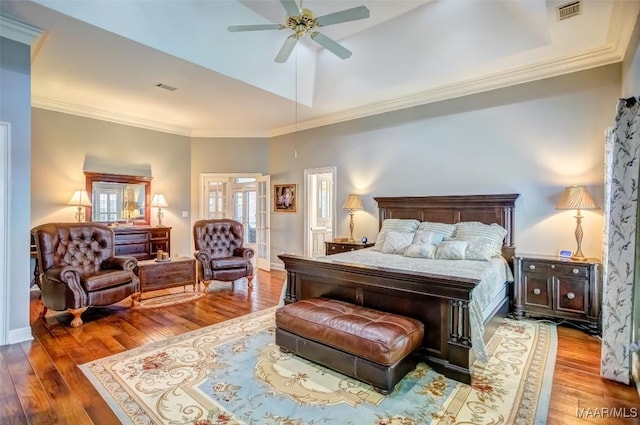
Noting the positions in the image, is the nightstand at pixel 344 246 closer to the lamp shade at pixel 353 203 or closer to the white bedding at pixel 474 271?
the lamp shade at pixel 353 203

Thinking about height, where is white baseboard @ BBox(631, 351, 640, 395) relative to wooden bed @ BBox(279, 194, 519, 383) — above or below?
below

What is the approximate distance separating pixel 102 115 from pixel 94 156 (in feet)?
2.54

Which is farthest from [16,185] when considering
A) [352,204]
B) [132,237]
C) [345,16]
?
[352,204]

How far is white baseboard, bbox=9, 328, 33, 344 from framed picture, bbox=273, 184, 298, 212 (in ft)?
15.3

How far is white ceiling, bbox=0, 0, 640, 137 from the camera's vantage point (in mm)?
3312

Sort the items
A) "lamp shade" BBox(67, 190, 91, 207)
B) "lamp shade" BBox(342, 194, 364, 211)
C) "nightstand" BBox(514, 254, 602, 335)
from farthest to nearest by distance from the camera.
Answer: "lamp shade" BBox(342, 194, 364, 211)
"lamp shade" BBox(67, 190, 91, 207)
"nightstand" BBox(514, 254, 602, 335)

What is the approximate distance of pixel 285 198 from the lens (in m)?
7.22

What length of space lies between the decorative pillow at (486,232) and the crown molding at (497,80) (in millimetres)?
1942

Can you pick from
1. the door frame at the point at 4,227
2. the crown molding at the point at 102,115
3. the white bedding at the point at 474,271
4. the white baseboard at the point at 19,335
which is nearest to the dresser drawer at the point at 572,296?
the white bedding at the point at 474,271

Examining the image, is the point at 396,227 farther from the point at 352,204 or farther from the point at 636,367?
the point at 636,367

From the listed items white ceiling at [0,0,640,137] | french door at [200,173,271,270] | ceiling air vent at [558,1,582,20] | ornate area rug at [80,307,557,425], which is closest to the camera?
ornate area rug at [80,307,557,425]

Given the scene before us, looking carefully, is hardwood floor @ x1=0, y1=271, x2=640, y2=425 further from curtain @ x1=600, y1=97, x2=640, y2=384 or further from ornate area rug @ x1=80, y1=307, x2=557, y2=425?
curtain @ x1=600, y1=97, x2=640, y2=384

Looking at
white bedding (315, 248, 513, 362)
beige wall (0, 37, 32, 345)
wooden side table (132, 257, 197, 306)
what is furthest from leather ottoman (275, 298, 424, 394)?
beige wall (0, 37, 32, 345)

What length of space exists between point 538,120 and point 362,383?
390 centimetres
